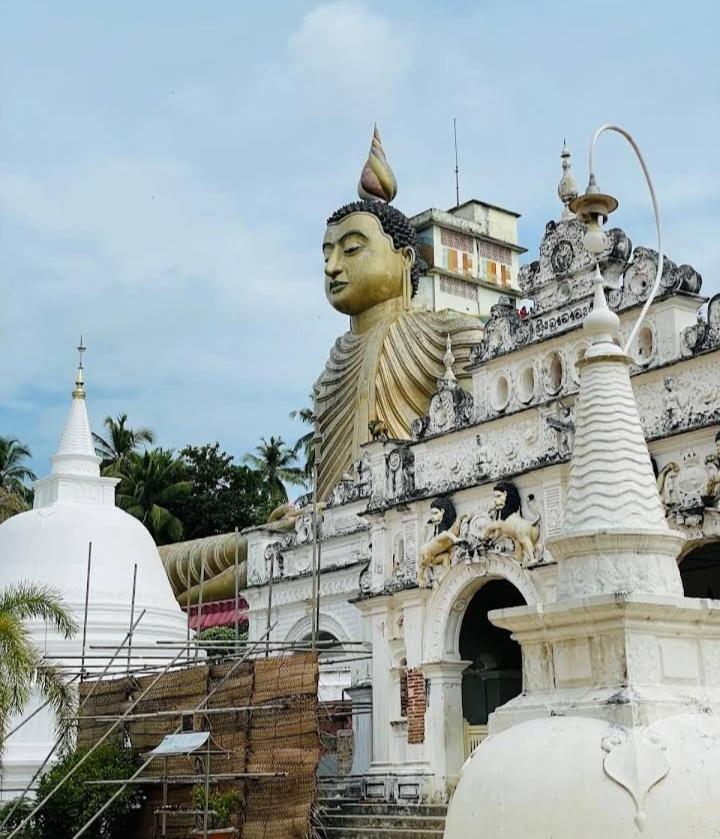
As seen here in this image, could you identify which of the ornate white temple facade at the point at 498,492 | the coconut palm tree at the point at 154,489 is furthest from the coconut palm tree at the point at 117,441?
the ornate white temple facade at the point at 498,492

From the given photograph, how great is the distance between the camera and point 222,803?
59.4 ft

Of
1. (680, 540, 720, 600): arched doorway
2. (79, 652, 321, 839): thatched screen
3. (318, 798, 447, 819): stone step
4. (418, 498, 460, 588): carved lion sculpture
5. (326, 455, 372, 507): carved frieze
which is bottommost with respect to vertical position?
(318, 798, 447, 819): stone step

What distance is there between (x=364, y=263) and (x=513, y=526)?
46.1 feet

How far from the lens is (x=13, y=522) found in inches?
1054

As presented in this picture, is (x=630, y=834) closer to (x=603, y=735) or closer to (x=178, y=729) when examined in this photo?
(x=603, y=735)

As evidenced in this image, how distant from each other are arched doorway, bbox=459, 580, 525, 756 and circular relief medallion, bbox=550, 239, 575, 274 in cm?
533

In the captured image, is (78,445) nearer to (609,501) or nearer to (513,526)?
(513,526)

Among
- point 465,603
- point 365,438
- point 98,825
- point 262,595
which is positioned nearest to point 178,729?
point 98,825

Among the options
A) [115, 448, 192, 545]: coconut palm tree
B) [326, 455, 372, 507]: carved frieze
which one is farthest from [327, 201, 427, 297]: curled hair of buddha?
[115, 448, 192, 545]: coconut palm tree

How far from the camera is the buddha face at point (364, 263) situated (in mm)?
31469

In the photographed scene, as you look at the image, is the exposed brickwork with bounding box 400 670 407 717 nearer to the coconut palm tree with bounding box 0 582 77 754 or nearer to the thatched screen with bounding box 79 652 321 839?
the thatched screen with bounding box 79 652 321 839

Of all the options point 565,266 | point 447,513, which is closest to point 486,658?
point 447,513

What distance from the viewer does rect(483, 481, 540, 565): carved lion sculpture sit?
60.2 feet

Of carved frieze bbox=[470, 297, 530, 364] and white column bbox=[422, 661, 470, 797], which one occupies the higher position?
carved frieze bbox=[470, 297, 530, 364]
